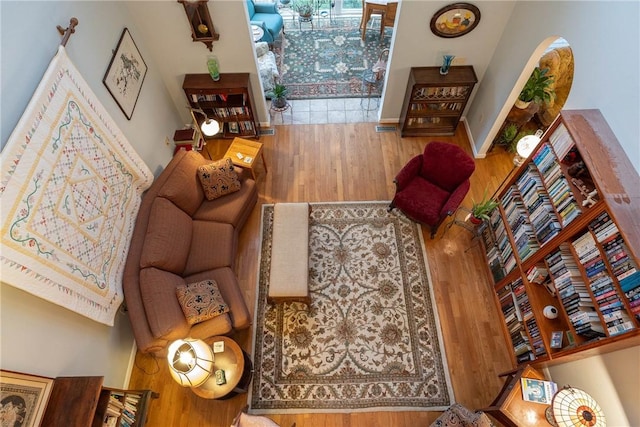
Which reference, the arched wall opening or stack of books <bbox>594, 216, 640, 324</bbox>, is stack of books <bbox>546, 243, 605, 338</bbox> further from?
the arched wall opening

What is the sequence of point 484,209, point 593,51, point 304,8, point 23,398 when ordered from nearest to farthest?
point 23,398
point 593,51
point 484,209
point 304,8

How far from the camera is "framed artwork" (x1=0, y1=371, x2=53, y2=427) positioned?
189 centimetres

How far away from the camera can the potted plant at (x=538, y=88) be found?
13.3 ft

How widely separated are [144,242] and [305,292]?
65.8 inches

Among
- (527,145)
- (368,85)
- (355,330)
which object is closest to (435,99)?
(527,145)

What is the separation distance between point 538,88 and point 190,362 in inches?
192

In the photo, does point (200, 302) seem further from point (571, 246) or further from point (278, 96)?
point (278, 96)

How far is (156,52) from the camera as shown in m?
4.12

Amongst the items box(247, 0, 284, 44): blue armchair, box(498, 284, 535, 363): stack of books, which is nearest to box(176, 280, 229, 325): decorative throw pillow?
box(498, 284, 535, 363): stack of books

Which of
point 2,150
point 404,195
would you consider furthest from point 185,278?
point 404,195

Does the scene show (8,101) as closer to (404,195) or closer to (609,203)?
(404,195)

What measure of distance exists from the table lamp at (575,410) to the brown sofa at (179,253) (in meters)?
2.55

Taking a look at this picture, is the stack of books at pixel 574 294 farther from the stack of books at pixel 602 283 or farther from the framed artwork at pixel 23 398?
the framed artwork at pixel 23 398

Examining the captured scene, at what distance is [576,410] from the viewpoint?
7.08 feet
